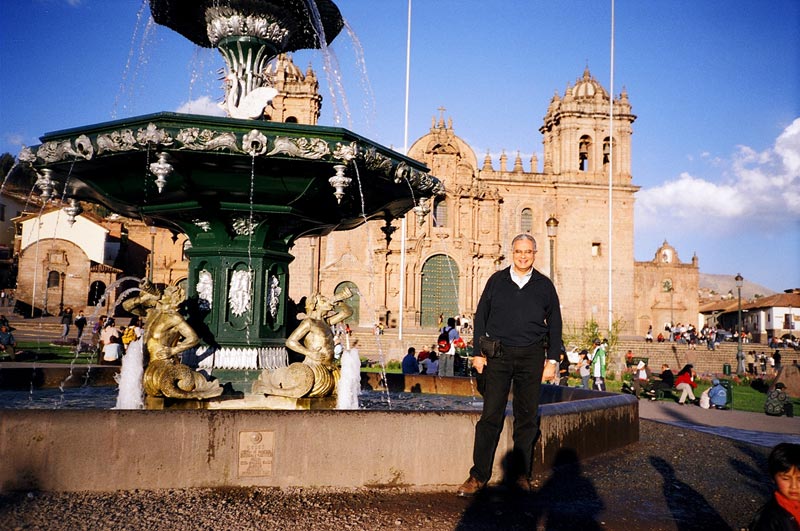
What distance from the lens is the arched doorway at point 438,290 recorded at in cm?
3625

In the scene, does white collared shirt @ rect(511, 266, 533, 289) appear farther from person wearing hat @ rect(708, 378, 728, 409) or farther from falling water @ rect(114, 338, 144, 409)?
person wearing hat @ rect(708, 378, 728, 409)

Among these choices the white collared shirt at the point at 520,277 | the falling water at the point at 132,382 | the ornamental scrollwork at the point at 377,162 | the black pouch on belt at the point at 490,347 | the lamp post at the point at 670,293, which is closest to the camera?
the black pouch on belt at the point at 490,347

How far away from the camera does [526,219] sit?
39969 mm

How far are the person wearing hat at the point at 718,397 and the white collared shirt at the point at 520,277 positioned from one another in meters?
11.4

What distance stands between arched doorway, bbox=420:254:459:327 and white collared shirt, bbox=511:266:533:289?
3198 cm

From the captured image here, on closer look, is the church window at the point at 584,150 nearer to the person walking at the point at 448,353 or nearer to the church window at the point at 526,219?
the church window at the point at 526,219

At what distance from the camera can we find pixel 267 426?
3.75 metres

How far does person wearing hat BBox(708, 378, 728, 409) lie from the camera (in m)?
13.5

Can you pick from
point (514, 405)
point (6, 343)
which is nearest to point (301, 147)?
point (514, 405)

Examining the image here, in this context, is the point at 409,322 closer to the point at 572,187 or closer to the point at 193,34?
the point at 572,187

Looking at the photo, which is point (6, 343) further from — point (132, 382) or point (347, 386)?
point (347, 386)

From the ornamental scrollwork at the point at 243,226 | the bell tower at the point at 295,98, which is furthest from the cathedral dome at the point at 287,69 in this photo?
the ornamental scrollwork at the point at 243,226

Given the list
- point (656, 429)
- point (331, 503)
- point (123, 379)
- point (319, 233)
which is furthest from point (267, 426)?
point (656, 429)

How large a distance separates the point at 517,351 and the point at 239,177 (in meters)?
2.59
